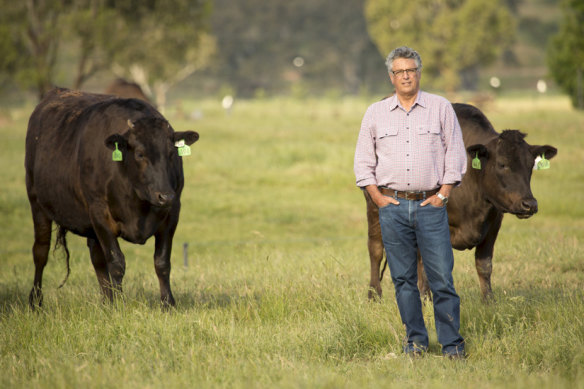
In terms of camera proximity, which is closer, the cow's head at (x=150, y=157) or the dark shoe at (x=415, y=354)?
the dark shoe at (x=415, y=354)

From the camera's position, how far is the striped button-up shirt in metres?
5.36

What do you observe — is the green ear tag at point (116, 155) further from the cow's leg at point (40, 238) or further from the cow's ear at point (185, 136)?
the cow's leg at point (40, 238)

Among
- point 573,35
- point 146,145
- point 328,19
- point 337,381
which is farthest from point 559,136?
point 328,19

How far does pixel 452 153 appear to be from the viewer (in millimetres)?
5395

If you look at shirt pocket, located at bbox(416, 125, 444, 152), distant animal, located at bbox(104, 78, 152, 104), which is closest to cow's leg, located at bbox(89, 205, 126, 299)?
shirt pocket, located at bbox(416, 125, 444, 152)

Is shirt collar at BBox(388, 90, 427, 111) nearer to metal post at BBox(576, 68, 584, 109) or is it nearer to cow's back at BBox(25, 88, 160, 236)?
cow's back at BBox(25, 88, 160, 236)

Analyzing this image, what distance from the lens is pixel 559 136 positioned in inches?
990

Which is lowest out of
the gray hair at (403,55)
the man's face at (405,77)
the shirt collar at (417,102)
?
the shirt collar at (417,102)

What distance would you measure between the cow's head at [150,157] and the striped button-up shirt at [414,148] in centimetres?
214

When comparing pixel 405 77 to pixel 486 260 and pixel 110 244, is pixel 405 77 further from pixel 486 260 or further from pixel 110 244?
pixel 110 244

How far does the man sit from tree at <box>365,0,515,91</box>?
56.7m

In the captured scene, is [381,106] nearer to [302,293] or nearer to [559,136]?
[302,293]

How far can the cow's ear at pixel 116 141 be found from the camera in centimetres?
694

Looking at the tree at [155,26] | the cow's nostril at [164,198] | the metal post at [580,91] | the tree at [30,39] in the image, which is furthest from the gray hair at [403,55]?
the metal post at [580,91]
